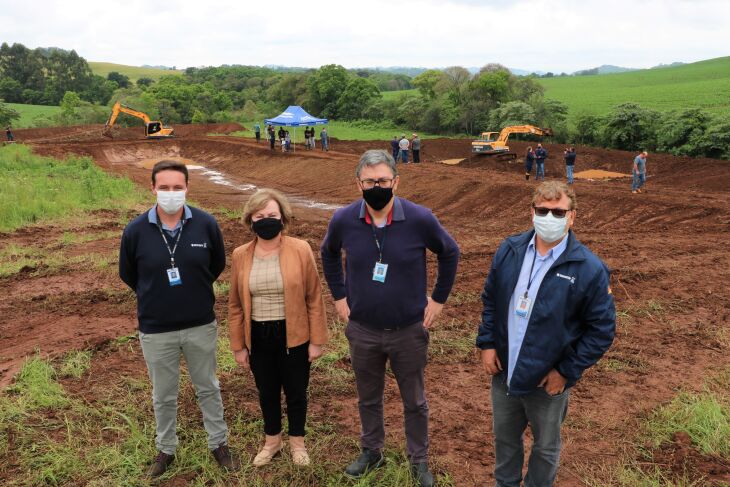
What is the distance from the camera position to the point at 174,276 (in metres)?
3.13

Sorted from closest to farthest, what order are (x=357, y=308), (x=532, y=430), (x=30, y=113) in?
(x=532, y=430) < (x=357, y=308) < (x=30, y=113)

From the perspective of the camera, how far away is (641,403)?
4.34 meters

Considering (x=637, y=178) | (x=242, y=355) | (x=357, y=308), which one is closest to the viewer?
(x=357, y=308)

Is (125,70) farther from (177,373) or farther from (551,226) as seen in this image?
(551,226)

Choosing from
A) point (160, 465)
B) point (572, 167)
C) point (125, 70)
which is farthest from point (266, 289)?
point (125, 70)

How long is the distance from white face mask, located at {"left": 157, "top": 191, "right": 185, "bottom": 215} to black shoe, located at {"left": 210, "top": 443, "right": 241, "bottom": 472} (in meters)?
1.62

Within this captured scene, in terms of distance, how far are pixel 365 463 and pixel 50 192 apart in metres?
14.2

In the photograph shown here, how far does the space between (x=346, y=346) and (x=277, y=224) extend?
2.60m

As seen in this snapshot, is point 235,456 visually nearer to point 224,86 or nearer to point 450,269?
point 450,269

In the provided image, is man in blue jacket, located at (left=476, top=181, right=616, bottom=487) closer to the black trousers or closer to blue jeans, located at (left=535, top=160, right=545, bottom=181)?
the black trousers

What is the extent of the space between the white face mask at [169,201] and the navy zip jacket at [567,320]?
198 cm

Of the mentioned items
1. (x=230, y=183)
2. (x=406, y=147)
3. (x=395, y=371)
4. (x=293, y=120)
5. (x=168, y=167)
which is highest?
(x=293, y=120)

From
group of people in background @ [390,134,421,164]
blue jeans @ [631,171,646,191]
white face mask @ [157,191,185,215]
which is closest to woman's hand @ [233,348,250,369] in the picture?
white face mask @ [157,191,185,215]

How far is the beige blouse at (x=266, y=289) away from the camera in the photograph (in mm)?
3139
